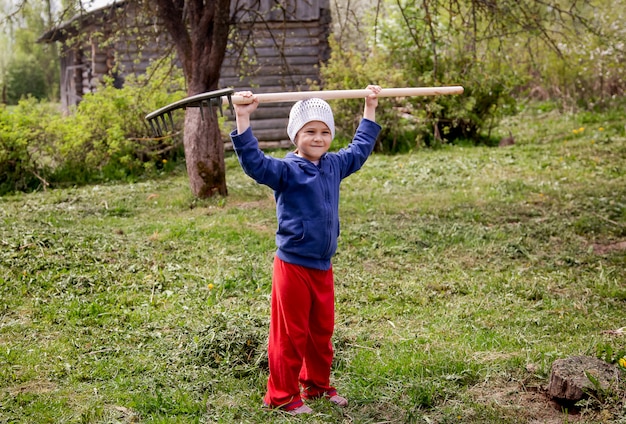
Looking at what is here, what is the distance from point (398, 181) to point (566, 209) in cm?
312

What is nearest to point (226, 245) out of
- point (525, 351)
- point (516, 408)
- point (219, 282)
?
point (219, 282)

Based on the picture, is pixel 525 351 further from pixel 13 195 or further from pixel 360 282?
pixel 13 195

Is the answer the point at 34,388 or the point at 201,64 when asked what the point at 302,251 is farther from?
the point at 201,64

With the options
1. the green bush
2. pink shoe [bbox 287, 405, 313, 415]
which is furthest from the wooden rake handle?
the green bush

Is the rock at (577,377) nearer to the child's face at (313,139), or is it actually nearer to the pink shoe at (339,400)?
the pink shoe at (339,400)

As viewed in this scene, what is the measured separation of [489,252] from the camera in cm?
733

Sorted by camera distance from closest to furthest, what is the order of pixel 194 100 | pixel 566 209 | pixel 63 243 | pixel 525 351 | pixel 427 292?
pixel 194 100 → pixel 525 351 → pixel 427 292 → pixel 63 243 → pixel 566 209

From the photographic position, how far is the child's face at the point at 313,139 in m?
3.91

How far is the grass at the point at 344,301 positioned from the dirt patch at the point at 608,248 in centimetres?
4

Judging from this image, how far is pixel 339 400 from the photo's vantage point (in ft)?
13.5

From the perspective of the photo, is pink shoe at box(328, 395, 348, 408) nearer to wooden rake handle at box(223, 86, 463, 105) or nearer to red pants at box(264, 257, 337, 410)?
red pants at box(264, 257, 337, 410)

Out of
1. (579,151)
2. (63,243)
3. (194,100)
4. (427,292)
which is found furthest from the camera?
(579,151)

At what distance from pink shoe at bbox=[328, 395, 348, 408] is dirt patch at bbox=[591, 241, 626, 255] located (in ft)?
13.8

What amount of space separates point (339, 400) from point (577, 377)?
1308mm
